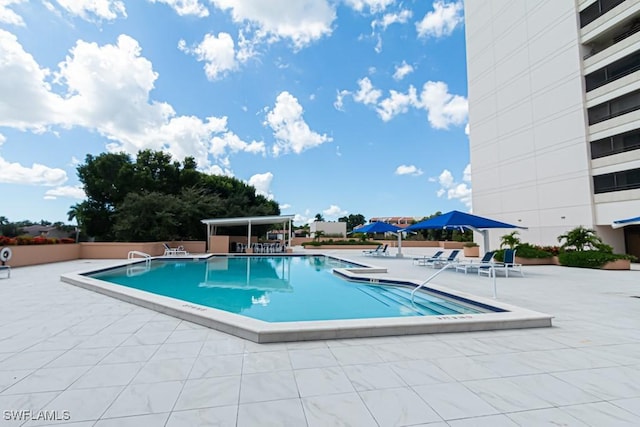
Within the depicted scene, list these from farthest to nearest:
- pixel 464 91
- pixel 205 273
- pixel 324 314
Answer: pixel 464 91 < pixel 205 273 < pixel 324 314

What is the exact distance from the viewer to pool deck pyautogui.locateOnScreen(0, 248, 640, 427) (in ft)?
7.07

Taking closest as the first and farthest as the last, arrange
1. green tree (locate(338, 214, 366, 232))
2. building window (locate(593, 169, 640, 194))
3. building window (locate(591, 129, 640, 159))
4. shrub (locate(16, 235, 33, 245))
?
shrub (locate(16, 235, 33, 245))
building window (locate(593, 169, 640, 194))
building window (locate(591, 129, 640, 159))
green tree (locate(338, 214, 366, 232))

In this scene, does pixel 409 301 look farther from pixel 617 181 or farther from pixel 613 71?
pixel 613 71

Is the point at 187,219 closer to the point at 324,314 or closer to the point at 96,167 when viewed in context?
the point at 96,167

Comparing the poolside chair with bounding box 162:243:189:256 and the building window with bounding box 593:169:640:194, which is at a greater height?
the building window with bounding box 593:169:640:194

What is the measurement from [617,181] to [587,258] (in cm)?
621

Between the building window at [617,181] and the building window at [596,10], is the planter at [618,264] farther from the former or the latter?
the building window at [596,10]

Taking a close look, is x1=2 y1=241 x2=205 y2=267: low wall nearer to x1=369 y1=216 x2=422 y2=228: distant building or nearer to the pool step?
the pool step

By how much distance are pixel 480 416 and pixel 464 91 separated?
27.5 metres

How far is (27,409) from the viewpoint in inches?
87.4

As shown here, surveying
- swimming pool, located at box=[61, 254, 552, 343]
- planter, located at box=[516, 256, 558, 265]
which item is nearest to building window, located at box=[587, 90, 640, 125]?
planter, located at box=[516, 256, 558, 265]

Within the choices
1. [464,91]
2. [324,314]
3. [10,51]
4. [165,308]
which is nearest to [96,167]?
[10,51]

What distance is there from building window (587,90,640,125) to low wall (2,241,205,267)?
24.4 meters

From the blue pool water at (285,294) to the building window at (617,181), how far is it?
47.4 ft
